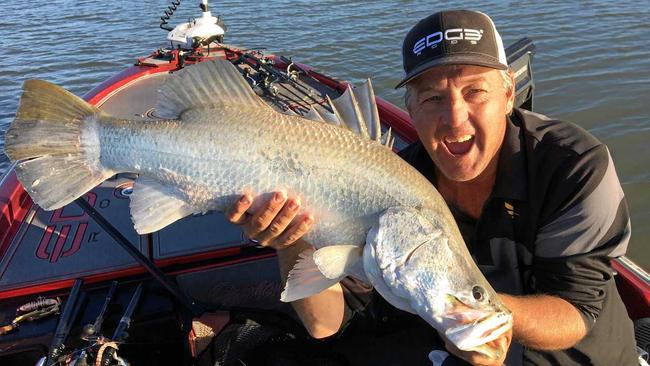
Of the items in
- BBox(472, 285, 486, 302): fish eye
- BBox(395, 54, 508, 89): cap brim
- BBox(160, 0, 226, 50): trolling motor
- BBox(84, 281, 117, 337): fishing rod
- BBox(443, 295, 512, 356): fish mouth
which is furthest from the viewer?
BBox(160, 0, 226, 50): trolling motor

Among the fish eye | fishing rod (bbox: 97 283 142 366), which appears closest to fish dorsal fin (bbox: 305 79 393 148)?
the fish eye

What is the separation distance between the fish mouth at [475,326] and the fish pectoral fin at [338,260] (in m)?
0.45

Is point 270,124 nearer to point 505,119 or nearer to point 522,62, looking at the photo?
point 505,119

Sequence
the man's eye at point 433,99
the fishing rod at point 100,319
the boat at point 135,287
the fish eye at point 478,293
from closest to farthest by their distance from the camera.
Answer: the fish eye at point 478,293
the man's eye at point 433,99
the fishing rod at point 100,319
the boat at point 135,287

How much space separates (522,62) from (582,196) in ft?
5.96

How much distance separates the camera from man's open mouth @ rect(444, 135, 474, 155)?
7.21 ft

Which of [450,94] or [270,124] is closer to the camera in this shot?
[270,124]

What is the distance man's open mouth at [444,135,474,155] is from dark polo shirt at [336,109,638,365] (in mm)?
179

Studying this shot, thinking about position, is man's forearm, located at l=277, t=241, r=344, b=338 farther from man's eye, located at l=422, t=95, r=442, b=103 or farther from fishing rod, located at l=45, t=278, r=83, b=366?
fishing rod, located at l=45, t=278, r=83, b=366

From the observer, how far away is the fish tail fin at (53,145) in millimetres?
2043

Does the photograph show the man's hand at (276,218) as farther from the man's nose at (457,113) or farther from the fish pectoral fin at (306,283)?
the man's nose at (457,113)

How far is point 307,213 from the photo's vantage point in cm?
205

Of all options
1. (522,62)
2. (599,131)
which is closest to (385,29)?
(599,131)

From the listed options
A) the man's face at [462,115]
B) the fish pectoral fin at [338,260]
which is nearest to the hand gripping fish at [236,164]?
the fish pectoral fin at [338,260]
